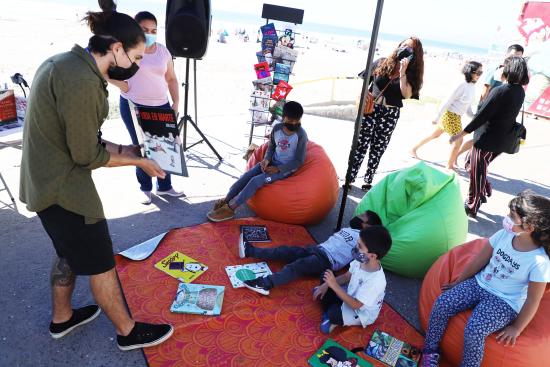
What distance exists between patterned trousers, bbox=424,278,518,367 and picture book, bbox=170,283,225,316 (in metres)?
1.26

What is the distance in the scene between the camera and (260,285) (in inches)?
98.5

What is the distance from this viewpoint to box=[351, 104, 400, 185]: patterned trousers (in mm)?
4027

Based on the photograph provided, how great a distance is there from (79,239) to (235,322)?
1.04m

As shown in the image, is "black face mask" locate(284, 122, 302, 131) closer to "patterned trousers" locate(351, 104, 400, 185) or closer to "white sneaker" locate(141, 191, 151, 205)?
"patterned trousers" locate(351, 104, 400, 185)

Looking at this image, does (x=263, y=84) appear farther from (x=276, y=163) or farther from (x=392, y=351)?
(x=392, y=351)

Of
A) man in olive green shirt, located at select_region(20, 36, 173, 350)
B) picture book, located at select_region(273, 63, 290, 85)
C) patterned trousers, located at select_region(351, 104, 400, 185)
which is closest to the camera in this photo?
man in olive green shirt, located at select_region(20, 36, 173, 350)

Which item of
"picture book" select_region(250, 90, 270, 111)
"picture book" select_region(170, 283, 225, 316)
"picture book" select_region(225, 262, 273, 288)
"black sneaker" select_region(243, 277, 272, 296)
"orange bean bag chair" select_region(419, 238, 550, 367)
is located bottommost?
"picture book" select_region(170, 283, 225, 316)

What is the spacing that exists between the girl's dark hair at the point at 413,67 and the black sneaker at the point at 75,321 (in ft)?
10.9

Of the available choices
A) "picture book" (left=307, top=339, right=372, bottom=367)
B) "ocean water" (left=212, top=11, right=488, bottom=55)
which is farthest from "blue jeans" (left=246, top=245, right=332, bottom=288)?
"ocean water" (left=212, top=11, right=488, bottom=55)

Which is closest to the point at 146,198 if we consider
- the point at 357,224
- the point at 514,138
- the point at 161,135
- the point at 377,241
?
the point at 161,135

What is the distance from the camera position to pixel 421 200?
2.94 meters

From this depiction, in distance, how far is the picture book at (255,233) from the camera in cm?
312

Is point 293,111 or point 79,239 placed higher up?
point 293,111

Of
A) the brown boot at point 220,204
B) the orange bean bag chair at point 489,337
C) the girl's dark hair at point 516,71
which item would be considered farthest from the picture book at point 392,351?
the girl's dark hair at point 516,71
